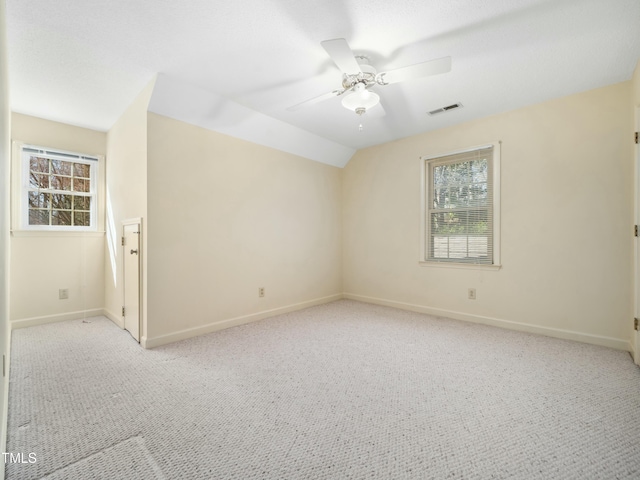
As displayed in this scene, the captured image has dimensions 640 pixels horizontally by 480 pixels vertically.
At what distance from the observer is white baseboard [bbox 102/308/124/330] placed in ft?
11.1

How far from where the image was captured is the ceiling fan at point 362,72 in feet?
6.17

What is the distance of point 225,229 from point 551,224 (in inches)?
A: 139

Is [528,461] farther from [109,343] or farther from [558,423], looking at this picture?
[109,343]

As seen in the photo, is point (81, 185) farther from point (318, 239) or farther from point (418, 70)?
point (418, 70)

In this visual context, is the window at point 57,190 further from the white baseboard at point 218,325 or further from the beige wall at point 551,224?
the beige wall at point 551,224

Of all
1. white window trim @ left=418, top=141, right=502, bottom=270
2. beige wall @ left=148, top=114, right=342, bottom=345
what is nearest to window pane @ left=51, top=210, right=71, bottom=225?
beige wall @ left=148, top=114, right=342, bottom=345

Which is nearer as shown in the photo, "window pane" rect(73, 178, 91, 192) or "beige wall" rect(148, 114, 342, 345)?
"beige wall" rect(148, 114, 342, 345)

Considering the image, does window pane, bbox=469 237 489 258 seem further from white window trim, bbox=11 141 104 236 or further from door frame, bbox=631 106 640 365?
white window trim, bbox=11 141 104 236

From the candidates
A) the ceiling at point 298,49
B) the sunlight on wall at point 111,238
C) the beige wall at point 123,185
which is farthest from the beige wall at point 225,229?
the sunlight on wall at point 111,238

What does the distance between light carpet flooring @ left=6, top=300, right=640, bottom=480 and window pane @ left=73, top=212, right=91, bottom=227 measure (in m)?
1.48

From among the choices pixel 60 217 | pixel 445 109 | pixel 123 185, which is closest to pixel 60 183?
pixel 60 217

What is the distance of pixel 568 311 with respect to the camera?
Result: 3.00 m

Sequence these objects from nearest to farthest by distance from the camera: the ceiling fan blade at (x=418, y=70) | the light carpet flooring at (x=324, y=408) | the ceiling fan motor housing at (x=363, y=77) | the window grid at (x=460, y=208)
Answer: the light carpet flooring at (x=324, y=408) → the ceiling fan blade at (x=418, y=70) → the ceiling fan motor housing at (x=363, y=77) → the window grid at (x=460, y=208)

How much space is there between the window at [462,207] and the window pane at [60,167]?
463 centimetres
